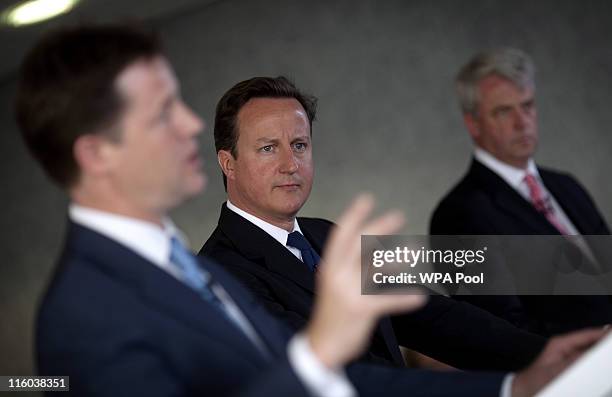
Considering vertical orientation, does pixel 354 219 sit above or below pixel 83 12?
below

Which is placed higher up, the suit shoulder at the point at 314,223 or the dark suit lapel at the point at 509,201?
the dark suit lapel at the point at 509,201

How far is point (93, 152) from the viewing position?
1211 mm

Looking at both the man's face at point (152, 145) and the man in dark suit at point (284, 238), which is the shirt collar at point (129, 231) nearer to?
the man's face at point (152, 145)

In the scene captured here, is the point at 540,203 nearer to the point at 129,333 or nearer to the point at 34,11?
the point at 129,333

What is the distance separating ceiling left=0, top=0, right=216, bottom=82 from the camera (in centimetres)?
475

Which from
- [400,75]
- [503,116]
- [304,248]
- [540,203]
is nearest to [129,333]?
[304,248]

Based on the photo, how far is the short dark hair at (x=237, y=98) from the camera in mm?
2439

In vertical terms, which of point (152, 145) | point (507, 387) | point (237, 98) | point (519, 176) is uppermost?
point (237, 98)

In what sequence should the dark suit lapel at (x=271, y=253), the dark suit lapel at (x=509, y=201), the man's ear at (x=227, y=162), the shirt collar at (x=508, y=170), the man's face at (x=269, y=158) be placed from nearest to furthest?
the dark suit lapel at (x=271, y=253), the man's face at (x=269, y=158), the man's ear at (x=227, y=162), the dark suit lapel at (x=509, y=201), the shirt collar at (x=508, y=170)

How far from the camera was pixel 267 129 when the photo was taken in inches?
95.3

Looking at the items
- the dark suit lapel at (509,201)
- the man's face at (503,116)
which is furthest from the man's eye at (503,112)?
the dark suit lapel at (509,201)

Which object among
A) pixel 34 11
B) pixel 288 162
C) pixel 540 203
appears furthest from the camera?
pixel 34 11

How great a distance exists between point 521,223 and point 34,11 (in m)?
2.73

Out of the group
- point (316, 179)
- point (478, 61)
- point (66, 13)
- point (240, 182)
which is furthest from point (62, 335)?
point (316, 179)
